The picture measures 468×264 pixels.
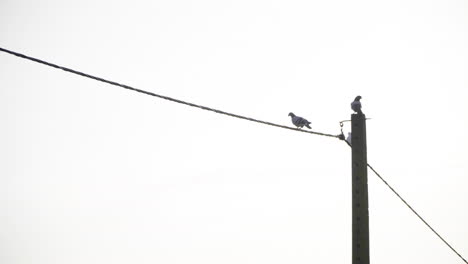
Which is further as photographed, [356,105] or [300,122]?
[300,122]

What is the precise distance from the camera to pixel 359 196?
5887 mm

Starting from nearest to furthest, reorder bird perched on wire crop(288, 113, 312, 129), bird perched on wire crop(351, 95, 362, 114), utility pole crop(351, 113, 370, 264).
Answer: utility pole crop(351, 113, 370, 264)
bird perched on wire crop(351, 95, 362, 114)
bird perched on wire crop(288, 113, 312, 129)

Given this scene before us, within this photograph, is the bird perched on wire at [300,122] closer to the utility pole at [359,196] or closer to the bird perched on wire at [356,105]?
the bird perched on wire at [356,105]

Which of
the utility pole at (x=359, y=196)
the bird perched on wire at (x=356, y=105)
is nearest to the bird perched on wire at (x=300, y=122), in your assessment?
the bird perched on wire at (x=356, y=105)

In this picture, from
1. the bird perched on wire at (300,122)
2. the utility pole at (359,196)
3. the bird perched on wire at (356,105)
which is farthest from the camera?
the bird perched on wire at (300,122)

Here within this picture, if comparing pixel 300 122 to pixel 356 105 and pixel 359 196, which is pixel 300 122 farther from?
pixel 359 196

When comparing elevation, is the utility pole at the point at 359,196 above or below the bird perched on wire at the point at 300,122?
below

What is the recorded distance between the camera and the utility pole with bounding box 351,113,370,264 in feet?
18.8

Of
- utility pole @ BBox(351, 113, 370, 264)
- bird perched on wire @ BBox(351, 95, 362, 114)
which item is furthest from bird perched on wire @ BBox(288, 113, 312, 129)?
utility pole @ BBox(351, 113, 370, 264)

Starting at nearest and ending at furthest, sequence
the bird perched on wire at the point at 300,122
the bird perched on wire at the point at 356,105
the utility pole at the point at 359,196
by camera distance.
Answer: the utility pole at the point at 359,196 < the bird perched on wire at the point at 356,105 < the bird perched on wire at the point at 300,122

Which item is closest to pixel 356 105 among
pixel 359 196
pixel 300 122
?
pixel 359 196

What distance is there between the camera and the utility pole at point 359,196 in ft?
18.8

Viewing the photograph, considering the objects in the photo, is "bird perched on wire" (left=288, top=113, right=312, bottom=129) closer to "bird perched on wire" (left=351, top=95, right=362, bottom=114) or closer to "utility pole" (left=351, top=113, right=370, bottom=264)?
"bird perched on wire" (left=351, top=95, right=362, bottom=114)

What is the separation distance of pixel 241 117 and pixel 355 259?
2273 mm
